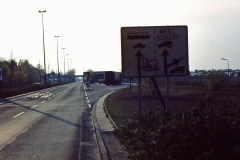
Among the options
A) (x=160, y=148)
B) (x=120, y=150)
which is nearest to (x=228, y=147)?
(x=160, y=148)

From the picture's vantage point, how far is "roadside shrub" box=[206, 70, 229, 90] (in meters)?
42.9

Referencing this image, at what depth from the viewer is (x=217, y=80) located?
43.2 metres

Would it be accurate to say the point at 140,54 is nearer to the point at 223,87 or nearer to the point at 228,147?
the point at 228,147

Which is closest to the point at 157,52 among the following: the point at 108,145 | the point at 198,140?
the point at 108,145

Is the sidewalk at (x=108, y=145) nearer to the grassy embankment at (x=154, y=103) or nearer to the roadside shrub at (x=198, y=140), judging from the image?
the roadside shrub at (x=198, y=140)

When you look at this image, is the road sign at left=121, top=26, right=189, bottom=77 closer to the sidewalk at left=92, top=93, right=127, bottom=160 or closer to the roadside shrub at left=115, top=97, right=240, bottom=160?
the roadside shrub at left=115, top=97, right=240, bottom=160

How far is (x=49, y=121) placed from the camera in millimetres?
17750

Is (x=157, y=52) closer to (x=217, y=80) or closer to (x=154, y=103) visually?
(x=154, y=103)

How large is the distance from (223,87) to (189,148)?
1535 inches

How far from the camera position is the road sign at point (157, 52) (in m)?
10.6

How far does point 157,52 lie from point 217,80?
34.3 m

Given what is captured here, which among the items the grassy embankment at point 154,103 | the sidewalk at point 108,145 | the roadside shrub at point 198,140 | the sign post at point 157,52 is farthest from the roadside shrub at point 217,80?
the roadside shrub at point 198,140

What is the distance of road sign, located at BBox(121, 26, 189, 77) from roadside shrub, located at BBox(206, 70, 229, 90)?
33601mm

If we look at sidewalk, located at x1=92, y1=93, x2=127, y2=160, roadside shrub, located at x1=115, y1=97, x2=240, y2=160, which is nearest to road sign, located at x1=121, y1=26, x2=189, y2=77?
roadside shrub, located at x1=115, y1=97, x2=240, y2=160
